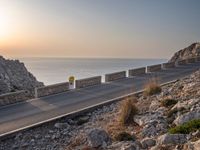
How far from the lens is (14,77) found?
41.1m

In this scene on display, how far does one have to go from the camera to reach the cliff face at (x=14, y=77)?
36422 mm

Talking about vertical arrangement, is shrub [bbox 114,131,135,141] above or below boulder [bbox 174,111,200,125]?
below

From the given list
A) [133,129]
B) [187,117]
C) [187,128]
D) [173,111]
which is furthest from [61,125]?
[187,128]

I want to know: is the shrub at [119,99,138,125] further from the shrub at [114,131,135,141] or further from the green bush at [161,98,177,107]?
the shrub at [114,131,135,141]

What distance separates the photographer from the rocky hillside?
13.0 m

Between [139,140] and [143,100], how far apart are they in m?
8.17

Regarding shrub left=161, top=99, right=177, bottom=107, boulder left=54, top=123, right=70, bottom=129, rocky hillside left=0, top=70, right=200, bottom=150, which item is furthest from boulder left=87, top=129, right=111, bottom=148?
shrub left=161, top=99, right=177, bottom=107

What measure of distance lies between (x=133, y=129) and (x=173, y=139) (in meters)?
4.07

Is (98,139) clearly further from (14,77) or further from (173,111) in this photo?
(14,77)

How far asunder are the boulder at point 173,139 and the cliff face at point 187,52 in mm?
57467

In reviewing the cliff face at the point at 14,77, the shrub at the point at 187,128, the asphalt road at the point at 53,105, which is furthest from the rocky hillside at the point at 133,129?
the cliff face at the point at 14,77

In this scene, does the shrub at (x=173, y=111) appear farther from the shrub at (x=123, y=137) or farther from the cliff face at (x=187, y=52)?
the cliff face at (x=187, y=52)

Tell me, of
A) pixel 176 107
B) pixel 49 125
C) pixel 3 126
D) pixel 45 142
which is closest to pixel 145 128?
pixel 176 107

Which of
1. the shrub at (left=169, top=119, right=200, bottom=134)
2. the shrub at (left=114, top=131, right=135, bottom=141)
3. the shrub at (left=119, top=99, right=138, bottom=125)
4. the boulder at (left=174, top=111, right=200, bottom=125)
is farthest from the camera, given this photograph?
the shrub at (left=119, top=99, right=138, bottom=125)
